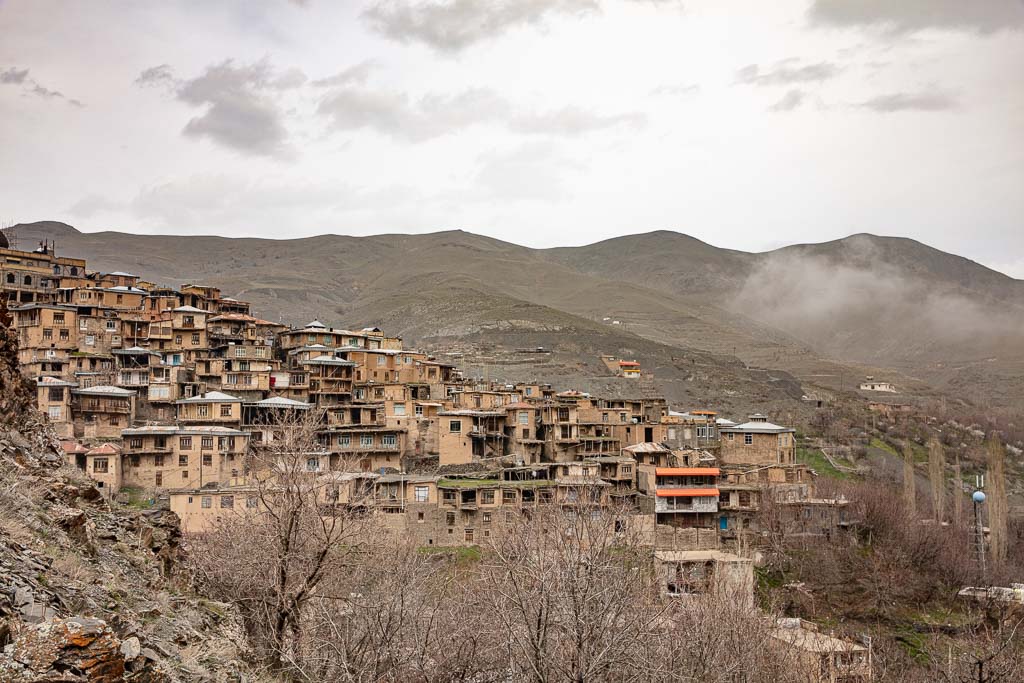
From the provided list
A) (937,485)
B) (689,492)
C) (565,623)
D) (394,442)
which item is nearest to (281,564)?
(565,623)

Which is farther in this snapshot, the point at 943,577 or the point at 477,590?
the point at 943,577

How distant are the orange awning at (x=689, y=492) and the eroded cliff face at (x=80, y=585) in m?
23.3

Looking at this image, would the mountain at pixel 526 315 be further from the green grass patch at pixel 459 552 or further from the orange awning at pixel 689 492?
the green grass patch at pixel 459 552

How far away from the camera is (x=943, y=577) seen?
38.0m

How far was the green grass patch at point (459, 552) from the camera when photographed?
32.2 m

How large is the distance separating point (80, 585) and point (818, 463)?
177 feet

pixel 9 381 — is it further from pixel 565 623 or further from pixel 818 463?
pixel 818 463

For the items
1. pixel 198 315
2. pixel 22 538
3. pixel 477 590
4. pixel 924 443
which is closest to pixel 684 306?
pixel 924 443

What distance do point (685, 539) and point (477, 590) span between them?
17116 millimetres

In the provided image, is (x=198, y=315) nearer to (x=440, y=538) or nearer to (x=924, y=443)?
(x=440, y=538)

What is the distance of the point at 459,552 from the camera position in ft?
110

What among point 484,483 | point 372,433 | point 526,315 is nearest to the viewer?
point 484,483

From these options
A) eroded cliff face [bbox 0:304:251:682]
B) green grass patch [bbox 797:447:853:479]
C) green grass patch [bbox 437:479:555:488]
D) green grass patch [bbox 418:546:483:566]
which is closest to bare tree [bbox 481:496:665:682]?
eroded cliff face [bbox 0:304:251:682]

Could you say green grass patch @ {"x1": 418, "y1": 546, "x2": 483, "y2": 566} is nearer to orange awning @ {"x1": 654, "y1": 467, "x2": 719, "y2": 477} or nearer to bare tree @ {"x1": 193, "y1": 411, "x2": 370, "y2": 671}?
orange awning @ {"x1": 654, "y1": 467, "x2": 719, "y2": 477}
